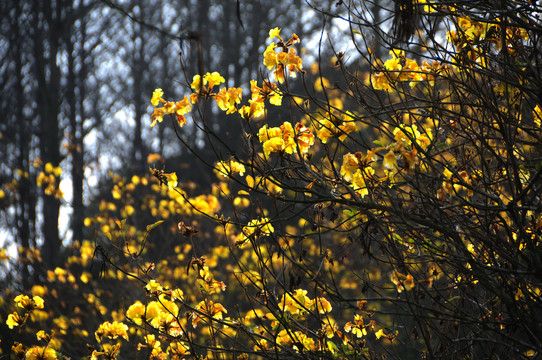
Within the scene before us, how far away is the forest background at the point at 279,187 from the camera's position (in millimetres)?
2221

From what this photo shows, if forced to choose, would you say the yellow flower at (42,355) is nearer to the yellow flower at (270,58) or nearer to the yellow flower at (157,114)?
the yellow flower at (157,114)

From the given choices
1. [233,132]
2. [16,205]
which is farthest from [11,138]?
[233,132]

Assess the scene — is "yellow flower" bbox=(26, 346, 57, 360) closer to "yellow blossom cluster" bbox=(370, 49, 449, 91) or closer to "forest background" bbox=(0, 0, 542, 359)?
"forest background" bbox=(0, 0, 542, 359)

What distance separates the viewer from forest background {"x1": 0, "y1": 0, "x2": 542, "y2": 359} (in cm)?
222

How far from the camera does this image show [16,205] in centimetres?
830

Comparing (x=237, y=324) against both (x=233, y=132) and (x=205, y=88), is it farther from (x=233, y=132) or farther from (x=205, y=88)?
(x=233, y=132)

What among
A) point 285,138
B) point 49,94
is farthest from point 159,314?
point 49,94

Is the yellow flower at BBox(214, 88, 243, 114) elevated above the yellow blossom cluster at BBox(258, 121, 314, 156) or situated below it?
above

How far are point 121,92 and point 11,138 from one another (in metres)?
4.15

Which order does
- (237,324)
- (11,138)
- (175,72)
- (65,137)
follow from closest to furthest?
(237,324), (11,138), (65,137), (175,72)

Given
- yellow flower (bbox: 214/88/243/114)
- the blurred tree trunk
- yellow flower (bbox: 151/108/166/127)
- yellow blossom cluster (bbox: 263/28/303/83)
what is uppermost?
the blurred tree trunk

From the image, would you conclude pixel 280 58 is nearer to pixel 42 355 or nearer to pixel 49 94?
pixel 42 355

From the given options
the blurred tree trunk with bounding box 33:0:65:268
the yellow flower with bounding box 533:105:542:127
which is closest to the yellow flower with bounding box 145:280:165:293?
the yellow flower with bounding box 533:105:542:127

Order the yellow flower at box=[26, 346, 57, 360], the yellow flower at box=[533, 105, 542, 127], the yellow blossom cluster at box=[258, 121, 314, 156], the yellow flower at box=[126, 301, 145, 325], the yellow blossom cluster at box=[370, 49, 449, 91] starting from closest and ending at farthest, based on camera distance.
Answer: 1. the yellow blossom cluster at box=[258, 121, 314, 156]
2. the yellow flower at box=[533, 105, 542, 127]
3. the yellow blossom cluster at box=[370, 49, 449, 91]
4. the yellow flower at box=[126, 301, 145, 325]
5. the yellow flower at box=[26, 346, 57, 360]
